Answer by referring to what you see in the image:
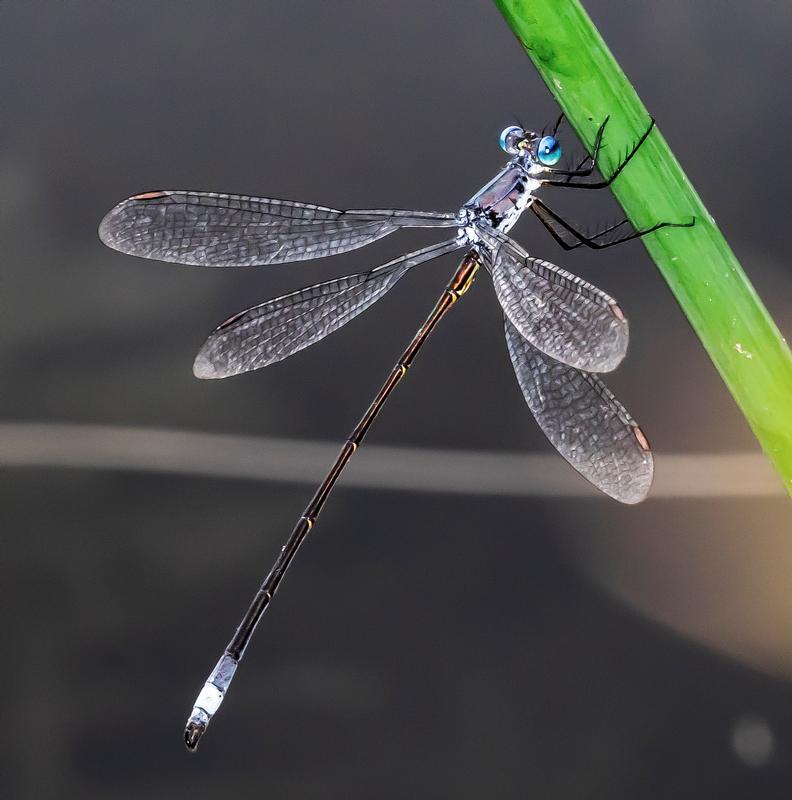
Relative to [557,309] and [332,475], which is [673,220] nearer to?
[557,309]

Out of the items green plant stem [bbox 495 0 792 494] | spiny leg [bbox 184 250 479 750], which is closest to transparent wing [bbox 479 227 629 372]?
spiny leg [bbox 184 250 479 750]

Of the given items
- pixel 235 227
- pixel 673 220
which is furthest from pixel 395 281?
pixel 673 220

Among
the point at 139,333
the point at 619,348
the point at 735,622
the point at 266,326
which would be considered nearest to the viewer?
the point at 619,348

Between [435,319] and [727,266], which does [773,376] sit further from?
[435,319]

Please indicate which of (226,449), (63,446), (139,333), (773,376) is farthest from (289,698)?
(773,376)

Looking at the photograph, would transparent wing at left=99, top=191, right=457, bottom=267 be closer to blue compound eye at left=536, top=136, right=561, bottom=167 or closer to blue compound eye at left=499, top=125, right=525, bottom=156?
blue compound eye at left=499, top=125, right=525, bottom=156

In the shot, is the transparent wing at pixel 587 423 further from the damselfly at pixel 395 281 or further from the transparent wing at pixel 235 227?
the transparent wing at pixel 235 227
